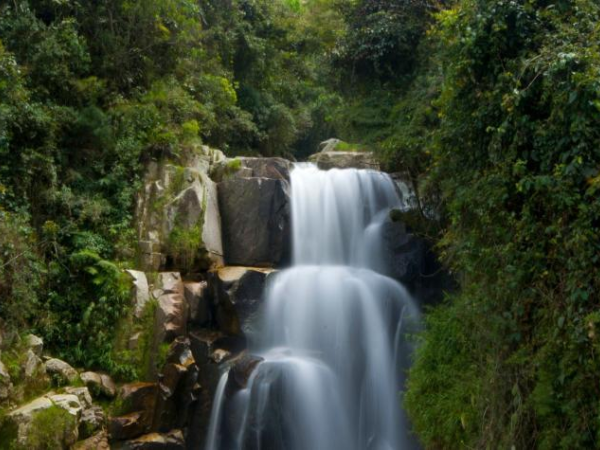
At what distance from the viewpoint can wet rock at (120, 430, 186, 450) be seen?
836 cm

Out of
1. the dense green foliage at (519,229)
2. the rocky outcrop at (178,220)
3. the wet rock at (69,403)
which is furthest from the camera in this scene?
the rocky outcrop at (178,220)

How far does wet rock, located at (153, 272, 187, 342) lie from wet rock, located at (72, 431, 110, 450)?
1.77 m

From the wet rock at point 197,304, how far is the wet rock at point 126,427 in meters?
2.00

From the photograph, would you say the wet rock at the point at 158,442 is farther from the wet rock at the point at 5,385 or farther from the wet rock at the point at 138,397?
the wet rock at the point at 5,385

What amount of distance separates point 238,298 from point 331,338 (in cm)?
173

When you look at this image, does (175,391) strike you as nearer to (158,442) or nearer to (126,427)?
(158,442)

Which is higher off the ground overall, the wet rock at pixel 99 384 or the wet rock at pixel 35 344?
the wet rock at pixel 35 344

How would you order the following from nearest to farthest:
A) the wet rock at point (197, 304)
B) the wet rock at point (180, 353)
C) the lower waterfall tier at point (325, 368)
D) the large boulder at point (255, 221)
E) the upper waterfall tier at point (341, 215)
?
the lower waterfall tier at point (325, 368), the wet rock at point (180, 353), the wet rock at point (197, 304), the large boulder at point (255, 221), the upper waterfall tier at point (341, 215)

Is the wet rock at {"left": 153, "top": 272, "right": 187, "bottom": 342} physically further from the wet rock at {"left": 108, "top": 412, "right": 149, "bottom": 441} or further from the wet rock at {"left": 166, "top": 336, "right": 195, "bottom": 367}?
the wet rock at {"left": 108, "top": 412, "right": 149, "bottom": 441}

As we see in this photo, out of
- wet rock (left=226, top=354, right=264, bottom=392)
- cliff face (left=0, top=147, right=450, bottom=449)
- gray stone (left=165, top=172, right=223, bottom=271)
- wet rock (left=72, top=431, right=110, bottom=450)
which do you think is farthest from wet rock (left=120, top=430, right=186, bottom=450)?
gray stone (left=165, top=172, right=223, bottom=271)

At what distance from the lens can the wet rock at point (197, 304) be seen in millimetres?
10141

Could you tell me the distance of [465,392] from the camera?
6867 millimetres

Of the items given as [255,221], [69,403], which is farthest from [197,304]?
[69,403]

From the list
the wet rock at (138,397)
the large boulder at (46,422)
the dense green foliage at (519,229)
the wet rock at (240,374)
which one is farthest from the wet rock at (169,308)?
the dense green foliage at (519,229)
